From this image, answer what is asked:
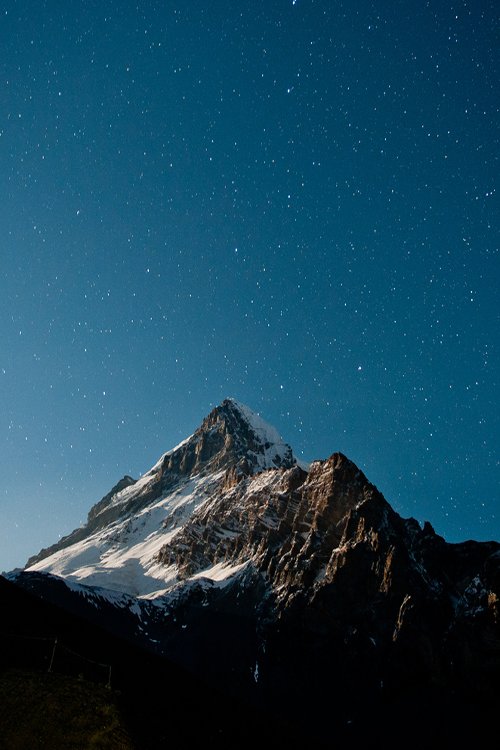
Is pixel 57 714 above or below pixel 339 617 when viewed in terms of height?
above

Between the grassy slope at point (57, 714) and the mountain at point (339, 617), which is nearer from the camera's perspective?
the grassy slope at point (57, 714)

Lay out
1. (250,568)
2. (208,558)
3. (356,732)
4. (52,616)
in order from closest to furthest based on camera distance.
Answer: (52,616)
(356,732)
(250,568)
(208,558)

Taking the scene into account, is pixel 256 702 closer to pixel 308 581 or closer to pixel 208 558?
pixel 308 581

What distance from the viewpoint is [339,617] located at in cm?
11294

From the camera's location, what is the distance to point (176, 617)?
13112cm

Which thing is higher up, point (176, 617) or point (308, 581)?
point (308, 581)

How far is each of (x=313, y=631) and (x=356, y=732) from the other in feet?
84.9

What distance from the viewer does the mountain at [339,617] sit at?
93.6m

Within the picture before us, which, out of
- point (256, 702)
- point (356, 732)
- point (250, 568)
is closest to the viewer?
point (356, 732)

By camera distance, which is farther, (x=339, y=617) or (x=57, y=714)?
(x=339, y=617)

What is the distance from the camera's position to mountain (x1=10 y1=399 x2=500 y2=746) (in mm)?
93625

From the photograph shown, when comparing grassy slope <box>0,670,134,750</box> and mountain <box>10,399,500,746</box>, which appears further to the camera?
mountain <box>10,399,500,746</box>

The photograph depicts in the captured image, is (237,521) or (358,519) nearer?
(358,519)

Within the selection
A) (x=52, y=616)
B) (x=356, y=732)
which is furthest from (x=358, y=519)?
(x=52, y=616)
